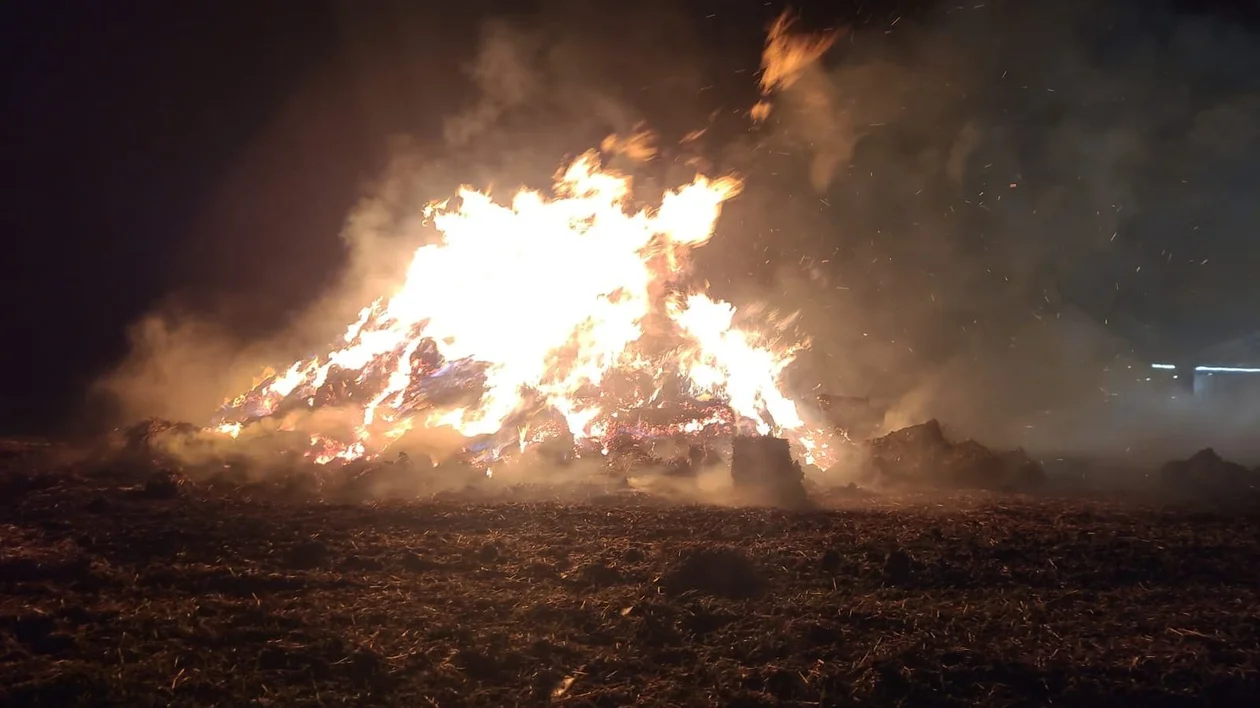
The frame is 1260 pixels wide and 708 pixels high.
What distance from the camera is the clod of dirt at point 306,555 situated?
25.6 ft

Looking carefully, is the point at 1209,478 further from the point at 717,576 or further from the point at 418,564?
the point at 418,564

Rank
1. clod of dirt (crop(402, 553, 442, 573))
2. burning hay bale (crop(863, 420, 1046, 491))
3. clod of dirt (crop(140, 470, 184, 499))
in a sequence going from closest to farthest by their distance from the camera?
clod of dirt (crop(402, 553, 442, 573)) < clod of dirt (crop(140, 470, 184, 499)) < burning hay bale (crop(863, 420, 1046, 491))

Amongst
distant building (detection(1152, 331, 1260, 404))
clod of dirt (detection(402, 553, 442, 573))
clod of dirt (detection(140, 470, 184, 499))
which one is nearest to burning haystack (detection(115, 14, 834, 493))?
clod of dirt (detection(140, 470, 184, 499))

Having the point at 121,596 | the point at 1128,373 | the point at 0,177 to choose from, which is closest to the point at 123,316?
the point at 0,177

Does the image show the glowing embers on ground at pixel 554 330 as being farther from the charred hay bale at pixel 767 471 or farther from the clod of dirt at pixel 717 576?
the clod of dirt at pixel 717 576

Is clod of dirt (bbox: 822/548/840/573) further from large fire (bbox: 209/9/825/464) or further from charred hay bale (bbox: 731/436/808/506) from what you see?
large fire (bbox: 209/9/825/464)

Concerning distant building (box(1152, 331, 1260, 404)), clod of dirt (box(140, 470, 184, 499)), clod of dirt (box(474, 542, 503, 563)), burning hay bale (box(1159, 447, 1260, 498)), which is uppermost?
distant building (box(1152, 331, 1260, 404))

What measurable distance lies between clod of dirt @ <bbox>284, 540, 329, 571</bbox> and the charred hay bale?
247 inches

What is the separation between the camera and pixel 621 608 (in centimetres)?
665

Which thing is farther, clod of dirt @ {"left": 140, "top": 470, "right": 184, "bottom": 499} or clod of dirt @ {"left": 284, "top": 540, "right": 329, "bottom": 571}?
clod of dirt @ {"left": 140, "top": 470, "right": 184, "bottom": 499}

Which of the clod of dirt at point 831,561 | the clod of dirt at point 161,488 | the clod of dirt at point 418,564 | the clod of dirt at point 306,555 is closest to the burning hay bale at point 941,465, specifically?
the clod of dirt at point 831,561

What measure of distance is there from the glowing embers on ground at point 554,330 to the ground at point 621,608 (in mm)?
6302

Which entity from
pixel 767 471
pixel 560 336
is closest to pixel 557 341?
pixel 560 336

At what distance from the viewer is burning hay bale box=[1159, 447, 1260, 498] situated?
37.6 feet
